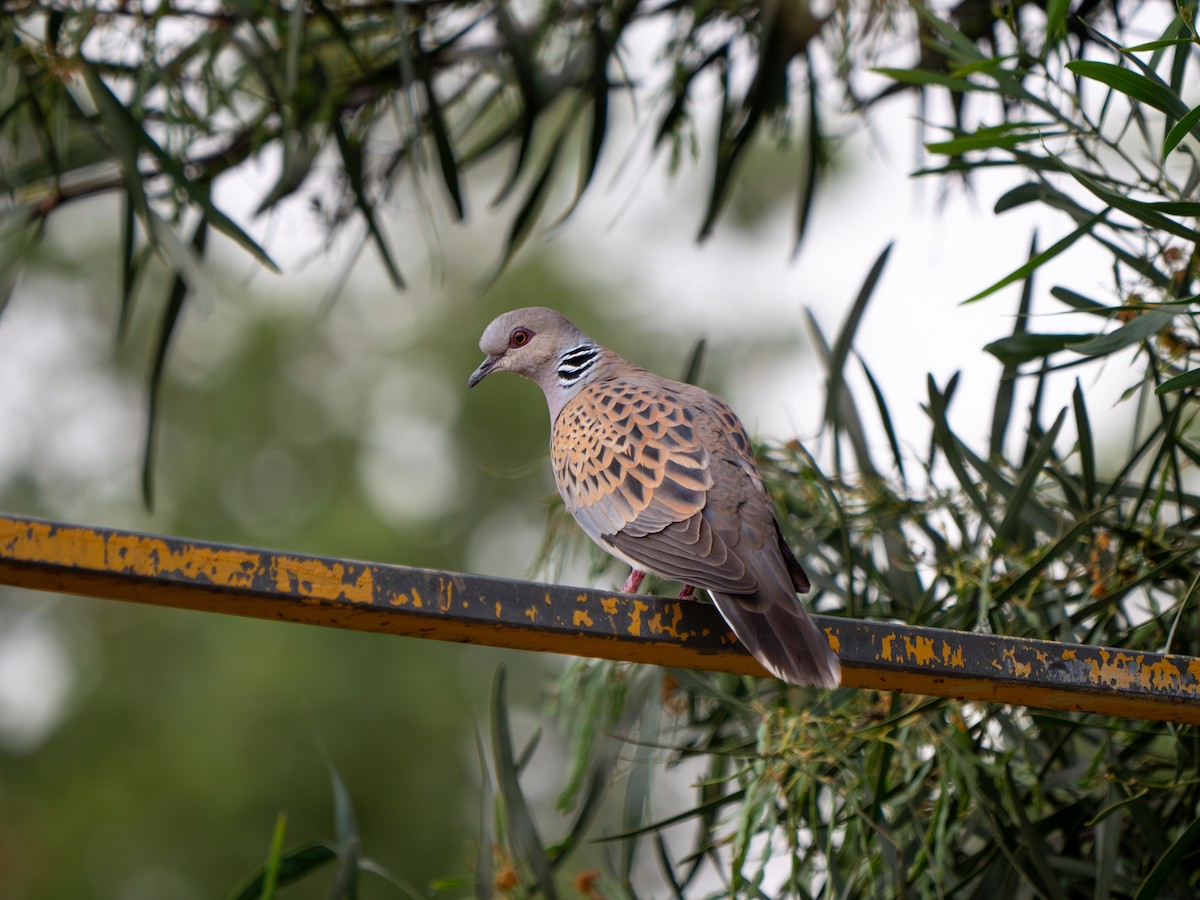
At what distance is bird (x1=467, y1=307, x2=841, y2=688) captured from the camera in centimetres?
138

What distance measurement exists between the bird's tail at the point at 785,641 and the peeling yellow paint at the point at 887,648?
0.06m

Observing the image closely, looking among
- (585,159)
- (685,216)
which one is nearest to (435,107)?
(585,159)

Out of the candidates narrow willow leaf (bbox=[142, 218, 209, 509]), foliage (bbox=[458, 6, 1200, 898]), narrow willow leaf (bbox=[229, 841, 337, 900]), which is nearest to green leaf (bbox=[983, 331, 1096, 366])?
foliage (bbox=[458, 6, 1200, 898])

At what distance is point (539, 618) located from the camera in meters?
1.12

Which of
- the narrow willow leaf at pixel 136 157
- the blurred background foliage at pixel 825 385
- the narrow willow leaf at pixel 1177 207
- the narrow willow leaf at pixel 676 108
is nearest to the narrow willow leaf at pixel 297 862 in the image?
the blurred background foliage at pixel 825 385

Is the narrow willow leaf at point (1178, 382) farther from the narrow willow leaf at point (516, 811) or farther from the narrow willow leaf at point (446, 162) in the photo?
the narrow willow leaf at point (446, 162)

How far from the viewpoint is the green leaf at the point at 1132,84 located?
4.33 feet

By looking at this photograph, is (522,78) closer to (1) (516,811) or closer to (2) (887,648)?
(1) (516,811)

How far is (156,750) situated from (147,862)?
0.52 meters

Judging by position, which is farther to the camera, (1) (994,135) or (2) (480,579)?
(1) (994,135)

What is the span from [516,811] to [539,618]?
0.79m

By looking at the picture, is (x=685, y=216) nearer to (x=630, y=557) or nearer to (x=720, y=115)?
(x=720, y=115)

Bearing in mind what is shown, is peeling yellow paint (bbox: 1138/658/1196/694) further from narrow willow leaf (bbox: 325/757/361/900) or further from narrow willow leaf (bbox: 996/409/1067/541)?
narrow willow leaf (bbox: 325/757/361/900)

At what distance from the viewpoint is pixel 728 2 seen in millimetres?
2656
